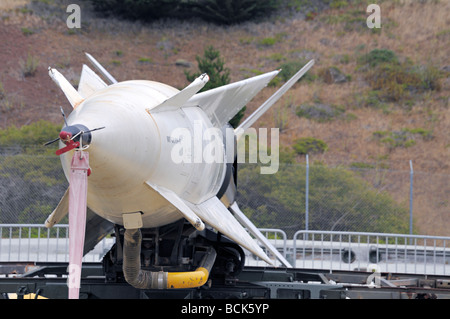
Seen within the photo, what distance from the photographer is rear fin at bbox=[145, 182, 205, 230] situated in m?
7.32

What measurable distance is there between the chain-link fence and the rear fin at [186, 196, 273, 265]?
11471mm

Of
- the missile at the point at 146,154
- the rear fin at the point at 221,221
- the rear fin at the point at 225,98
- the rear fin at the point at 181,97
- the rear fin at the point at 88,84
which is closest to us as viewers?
the missile at the point at 146,154

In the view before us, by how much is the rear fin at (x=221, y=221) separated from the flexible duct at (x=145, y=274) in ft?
1.97

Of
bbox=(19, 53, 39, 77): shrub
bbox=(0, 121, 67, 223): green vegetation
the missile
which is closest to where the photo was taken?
the missile

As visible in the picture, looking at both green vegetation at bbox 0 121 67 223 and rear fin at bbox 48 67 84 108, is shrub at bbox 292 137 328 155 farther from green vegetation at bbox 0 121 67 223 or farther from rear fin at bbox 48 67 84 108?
rear fin at bbox 48 67 84 108

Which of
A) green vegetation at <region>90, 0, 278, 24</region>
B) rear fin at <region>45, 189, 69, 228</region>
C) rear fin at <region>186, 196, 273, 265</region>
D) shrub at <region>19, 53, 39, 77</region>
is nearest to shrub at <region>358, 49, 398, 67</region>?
green vegetation at <region>90, 0, 278, 24</region>

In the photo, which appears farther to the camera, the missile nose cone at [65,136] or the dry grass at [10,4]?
the dry grass at [10,4]

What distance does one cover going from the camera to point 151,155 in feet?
23.5

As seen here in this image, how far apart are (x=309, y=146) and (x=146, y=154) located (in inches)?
875

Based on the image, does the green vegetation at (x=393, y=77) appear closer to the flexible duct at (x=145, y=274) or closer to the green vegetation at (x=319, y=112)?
the green vegetation at (x=319, y=112)

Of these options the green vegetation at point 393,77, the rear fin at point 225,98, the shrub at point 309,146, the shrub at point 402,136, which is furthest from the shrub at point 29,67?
the rear fin at point 225,98

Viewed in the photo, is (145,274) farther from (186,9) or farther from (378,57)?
(186,9)

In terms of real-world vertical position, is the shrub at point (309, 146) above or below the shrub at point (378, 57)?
below

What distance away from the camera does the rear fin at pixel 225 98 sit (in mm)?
8445
